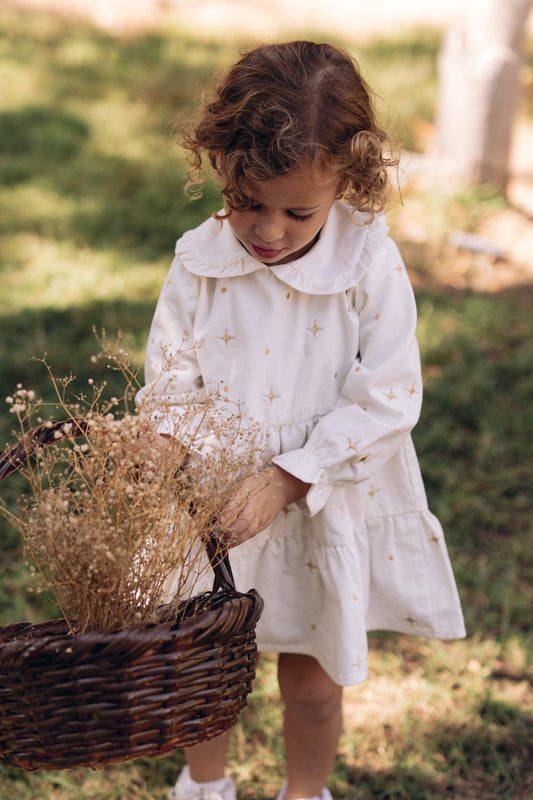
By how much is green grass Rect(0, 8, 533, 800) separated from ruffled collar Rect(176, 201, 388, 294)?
162mm

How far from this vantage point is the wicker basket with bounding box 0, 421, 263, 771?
116cm

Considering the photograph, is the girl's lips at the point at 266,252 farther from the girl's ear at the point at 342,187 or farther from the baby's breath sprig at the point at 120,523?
the baby's breath sprig at the point at 120,523

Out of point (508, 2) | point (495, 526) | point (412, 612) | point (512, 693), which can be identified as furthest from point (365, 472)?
point (508, 2)

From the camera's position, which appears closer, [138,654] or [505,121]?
[138,654]

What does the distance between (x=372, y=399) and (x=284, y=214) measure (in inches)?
15.1

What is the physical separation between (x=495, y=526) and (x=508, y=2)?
3.19 metres

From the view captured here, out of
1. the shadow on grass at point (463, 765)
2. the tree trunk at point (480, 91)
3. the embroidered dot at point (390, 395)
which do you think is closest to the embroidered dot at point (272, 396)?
the embroidered dot at point (390, 395)

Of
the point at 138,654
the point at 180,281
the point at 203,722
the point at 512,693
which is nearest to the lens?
the point at 138,654

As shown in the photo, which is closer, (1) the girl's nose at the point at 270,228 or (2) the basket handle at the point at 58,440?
(2) the basket handle at the point at 58,440

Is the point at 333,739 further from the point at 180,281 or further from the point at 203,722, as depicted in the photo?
the point at 180,281

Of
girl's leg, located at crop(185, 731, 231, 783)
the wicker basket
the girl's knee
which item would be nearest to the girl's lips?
the wicker basket

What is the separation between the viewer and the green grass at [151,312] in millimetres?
2146

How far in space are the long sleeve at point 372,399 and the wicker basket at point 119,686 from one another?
34cm

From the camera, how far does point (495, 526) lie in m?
2.91
